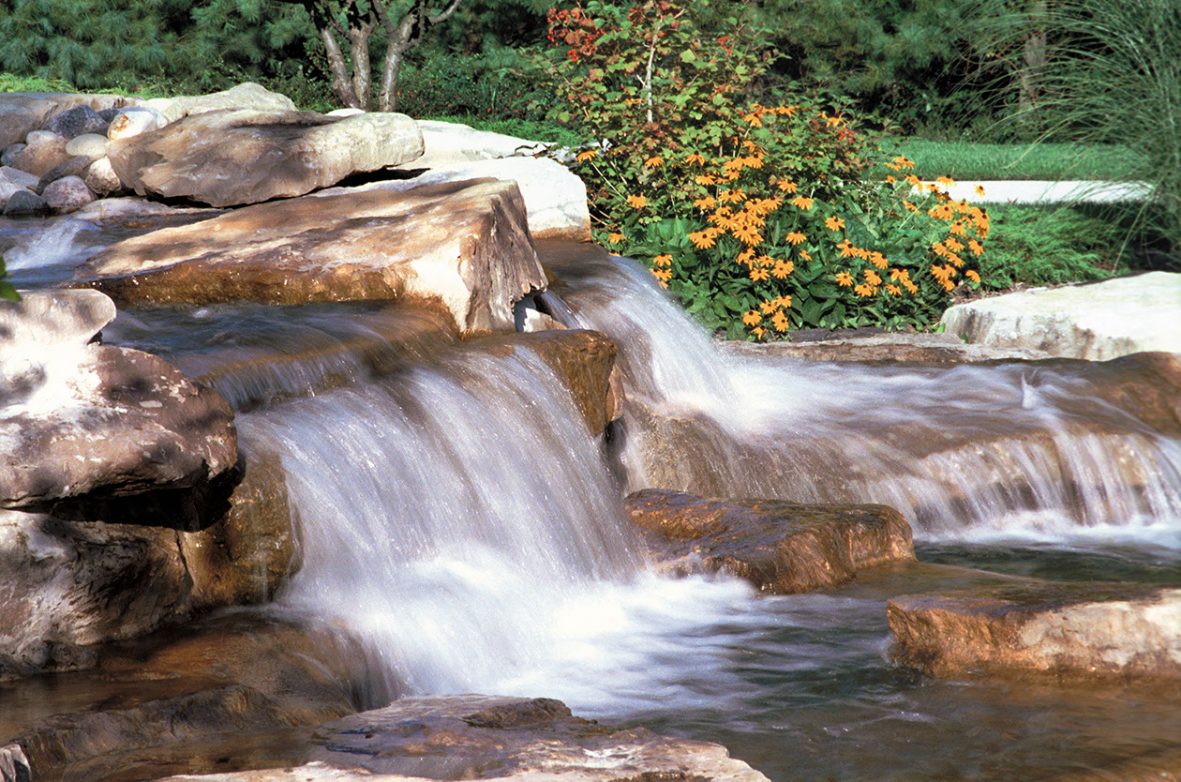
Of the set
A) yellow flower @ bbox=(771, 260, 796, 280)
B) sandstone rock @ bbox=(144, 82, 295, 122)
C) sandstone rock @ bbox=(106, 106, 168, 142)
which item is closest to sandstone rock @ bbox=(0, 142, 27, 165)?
sandstone rock @ bbox=(106, 106, 168, 142)

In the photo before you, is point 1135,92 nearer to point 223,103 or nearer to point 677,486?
point 677,486

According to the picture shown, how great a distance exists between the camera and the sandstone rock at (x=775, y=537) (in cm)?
544

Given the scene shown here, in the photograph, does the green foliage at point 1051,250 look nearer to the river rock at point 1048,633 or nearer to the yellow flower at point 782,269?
the yellow flower at point 782,269

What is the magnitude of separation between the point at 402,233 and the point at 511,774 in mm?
3861

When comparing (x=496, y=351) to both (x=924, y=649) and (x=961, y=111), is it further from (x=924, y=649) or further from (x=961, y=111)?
(x=961, y=111)

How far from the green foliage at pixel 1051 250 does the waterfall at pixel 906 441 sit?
106 inches

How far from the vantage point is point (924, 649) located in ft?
14.9

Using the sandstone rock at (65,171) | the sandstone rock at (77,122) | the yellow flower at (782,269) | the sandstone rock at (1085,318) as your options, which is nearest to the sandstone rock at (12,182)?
the sandstone rock at (65,171)

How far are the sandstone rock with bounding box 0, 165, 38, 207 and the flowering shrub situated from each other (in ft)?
12.0

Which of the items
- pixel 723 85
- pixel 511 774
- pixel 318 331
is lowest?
pixel 511 774

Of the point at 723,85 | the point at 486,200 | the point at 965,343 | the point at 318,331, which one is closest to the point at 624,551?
the point at 318,331

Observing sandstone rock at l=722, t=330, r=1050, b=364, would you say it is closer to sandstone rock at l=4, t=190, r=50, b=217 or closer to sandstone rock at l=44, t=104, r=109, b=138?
sandstone rock at l=4, t=190, r=50, b=217

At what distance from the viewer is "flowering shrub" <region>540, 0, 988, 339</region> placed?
9.53 metres

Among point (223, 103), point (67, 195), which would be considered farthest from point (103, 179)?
point (223, 103)
